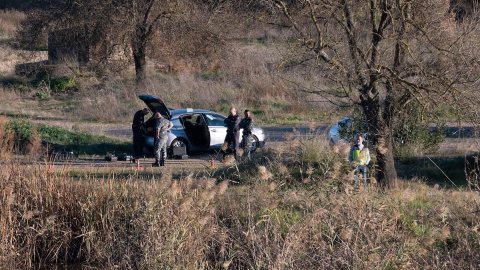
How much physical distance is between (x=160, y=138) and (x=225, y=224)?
6687 millimetres

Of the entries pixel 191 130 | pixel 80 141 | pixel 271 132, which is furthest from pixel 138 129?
pixel 271 132

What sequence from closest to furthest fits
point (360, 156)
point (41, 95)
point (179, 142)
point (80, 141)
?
point (360, 156) < point (179, 142) < point (80, 141) < point (41, 95)

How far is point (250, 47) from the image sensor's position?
115ft

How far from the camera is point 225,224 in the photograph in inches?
325

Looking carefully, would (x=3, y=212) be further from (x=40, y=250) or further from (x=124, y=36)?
(x=124, y=36)

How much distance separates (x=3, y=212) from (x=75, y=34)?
17.8 m

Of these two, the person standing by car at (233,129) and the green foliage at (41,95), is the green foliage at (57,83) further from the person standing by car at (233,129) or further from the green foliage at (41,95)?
the person standing by car at (233,129)

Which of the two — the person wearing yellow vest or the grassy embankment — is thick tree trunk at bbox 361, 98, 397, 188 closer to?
the person wearing yellow vest

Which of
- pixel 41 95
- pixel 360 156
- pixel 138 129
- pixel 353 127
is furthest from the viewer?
pixel 41 95

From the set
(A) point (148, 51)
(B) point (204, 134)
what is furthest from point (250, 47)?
(B) point (204, 134)

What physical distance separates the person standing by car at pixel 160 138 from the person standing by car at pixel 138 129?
1.09m

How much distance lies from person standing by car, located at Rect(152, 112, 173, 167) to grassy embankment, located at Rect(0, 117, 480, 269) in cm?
535

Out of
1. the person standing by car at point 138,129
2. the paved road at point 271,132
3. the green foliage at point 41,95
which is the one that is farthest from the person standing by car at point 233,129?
the green foliage at point 41,95

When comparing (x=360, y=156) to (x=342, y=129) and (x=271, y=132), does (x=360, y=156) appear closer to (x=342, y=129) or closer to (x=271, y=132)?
(x=342, y=129)
